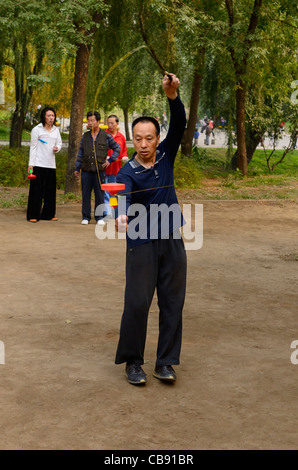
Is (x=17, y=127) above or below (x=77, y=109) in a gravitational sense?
below

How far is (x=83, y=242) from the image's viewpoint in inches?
443

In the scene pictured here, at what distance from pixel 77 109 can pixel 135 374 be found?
12.5 m

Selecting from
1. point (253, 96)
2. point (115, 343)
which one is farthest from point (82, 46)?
point (115, 343)

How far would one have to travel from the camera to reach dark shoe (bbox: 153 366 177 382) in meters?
5.34

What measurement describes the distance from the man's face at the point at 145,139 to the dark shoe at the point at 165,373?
1.54 meters

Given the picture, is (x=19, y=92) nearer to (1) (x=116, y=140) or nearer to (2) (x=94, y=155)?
(1) (x=116, y=140)

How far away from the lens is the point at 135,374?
17.5 ft

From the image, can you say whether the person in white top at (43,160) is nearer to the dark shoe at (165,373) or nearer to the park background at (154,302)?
the park background at (154,302)

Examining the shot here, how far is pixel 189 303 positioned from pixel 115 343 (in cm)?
166

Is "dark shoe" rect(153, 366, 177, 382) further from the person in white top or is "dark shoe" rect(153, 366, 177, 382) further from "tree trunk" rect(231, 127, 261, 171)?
"tree trunk" rect(231, 127, 261, 171)

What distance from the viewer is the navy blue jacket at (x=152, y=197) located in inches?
207

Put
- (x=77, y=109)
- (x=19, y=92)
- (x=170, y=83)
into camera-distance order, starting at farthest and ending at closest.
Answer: (x=19, y=92), (x=77, y=109), (x=170, y=83)

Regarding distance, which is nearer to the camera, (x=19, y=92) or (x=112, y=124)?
(x=112, y=124)

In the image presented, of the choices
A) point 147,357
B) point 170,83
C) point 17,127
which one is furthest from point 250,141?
point 170,83
